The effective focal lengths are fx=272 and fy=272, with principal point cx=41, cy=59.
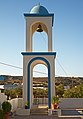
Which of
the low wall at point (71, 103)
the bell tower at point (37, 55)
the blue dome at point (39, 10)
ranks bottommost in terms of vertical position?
the low wall at point (71, 103)

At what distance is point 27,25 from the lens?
21844 mm

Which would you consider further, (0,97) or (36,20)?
(36,20)

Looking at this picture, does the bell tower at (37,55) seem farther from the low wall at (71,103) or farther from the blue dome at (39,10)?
the low wall at (71,103)

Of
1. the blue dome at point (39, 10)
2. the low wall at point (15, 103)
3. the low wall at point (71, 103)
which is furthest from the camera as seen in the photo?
the low wall at point (71, 103)

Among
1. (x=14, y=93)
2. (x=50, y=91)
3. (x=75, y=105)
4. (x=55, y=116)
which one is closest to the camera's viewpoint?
(x=55, y=116)

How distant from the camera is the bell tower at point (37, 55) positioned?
20781 mm

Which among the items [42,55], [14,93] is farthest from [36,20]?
[14,93]

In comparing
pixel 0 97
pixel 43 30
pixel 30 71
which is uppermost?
pixel 43 30

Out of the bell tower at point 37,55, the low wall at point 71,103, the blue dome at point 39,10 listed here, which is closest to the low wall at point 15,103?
the bell tower at point 37,55

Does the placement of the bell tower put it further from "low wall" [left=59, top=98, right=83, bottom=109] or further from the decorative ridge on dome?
"low wall" [left=59, top=98, right=83, bottom=109]

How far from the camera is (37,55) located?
69.0ft

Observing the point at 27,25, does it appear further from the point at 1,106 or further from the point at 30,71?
the point at 1,106

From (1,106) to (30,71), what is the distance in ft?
17.3

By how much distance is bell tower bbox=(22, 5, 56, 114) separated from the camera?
20781 mm
